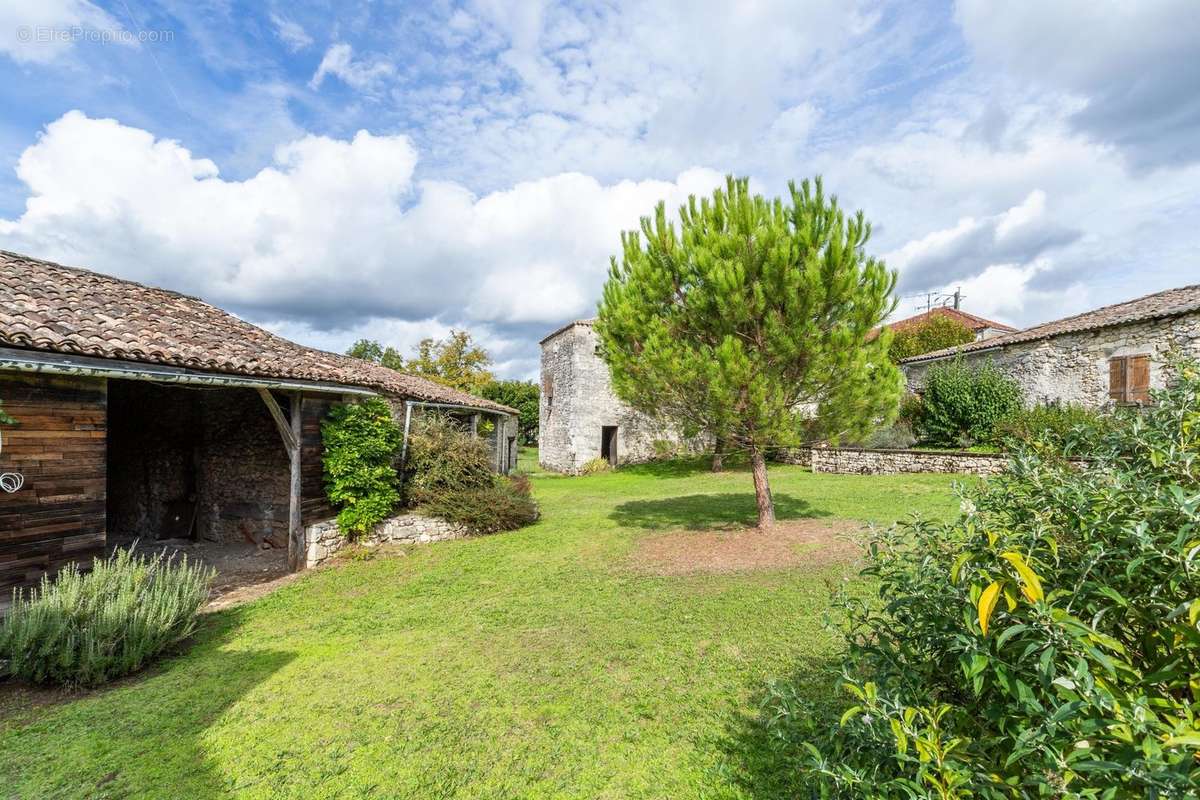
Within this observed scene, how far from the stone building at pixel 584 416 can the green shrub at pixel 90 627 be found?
56.4ft

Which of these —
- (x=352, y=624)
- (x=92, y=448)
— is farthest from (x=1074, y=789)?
(x=92, y=448)

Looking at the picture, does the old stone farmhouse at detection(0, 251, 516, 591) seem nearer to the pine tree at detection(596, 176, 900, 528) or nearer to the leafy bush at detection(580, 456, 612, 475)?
the pine tree at detection(596, 176, 900, 528)

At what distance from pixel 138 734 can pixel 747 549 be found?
23.0 ft

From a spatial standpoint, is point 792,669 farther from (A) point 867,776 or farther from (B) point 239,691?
(B) point 239,691

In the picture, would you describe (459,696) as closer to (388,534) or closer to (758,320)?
(388,534)

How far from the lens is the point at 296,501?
7.87 metres

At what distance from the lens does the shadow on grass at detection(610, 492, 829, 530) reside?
10070mm

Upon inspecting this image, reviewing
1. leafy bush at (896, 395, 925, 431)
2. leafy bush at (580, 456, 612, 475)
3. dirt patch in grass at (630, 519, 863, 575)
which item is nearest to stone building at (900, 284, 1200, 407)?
leafy bush at (896, 395, 925, 431)

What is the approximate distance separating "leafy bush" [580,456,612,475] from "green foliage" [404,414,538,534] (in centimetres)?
1084

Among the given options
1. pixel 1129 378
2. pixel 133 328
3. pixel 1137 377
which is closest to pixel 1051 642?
pixel 133 328

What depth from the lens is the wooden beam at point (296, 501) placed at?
7.72m

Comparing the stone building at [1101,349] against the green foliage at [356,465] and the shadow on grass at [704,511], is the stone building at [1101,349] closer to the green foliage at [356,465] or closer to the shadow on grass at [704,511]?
the shadow on grass at [704,511]

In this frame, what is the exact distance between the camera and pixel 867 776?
5.12 feet

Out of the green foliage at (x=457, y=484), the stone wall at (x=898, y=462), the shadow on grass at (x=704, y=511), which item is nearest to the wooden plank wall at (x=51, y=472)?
the green foliage at (x=457, y=484)
